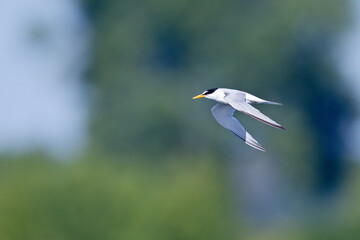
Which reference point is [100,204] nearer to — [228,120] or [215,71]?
[228,120]

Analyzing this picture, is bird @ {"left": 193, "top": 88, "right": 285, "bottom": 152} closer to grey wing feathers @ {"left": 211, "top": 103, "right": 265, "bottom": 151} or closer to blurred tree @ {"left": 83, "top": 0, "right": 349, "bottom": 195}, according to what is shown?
grey wing feathers @ {"left": 211, "top": 103, "right": 265, "bottom": 151}

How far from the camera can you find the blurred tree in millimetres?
30172

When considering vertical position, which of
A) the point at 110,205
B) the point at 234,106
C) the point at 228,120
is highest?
the point at 110,205

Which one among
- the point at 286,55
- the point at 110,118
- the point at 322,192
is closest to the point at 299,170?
the point at 322,192

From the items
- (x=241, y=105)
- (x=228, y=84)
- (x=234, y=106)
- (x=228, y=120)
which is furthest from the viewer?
(x=228, y=84)

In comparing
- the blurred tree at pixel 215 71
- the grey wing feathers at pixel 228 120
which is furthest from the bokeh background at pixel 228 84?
the grey wing feathers at pixel 228 120

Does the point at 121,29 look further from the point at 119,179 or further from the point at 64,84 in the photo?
the point at 119,179

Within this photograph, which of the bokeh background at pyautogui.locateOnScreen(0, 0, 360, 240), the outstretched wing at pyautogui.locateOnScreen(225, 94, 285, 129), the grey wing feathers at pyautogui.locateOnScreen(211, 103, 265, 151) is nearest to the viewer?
the outstretched wing at pyautogui.locateOnScreen(225, 94, 285, 129)

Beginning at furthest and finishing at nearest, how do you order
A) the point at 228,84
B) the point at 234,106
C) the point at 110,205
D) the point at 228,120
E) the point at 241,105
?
the point at 228,84
the point at 110,205
the point at 228,120
the point at 241,105
the point at 234,106

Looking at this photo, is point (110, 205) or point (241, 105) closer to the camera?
point (241, 105)

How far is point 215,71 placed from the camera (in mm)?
31031

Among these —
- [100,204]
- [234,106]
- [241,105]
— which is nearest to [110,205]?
[100,204]

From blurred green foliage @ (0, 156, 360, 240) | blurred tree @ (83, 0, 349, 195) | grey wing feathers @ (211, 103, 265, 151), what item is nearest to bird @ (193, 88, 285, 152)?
grey wing feathers @ (211, 103, 265, 151)

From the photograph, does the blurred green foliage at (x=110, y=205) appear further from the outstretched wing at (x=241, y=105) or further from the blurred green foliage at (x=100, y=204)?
the outstretched wing at (x=241, y=105)
